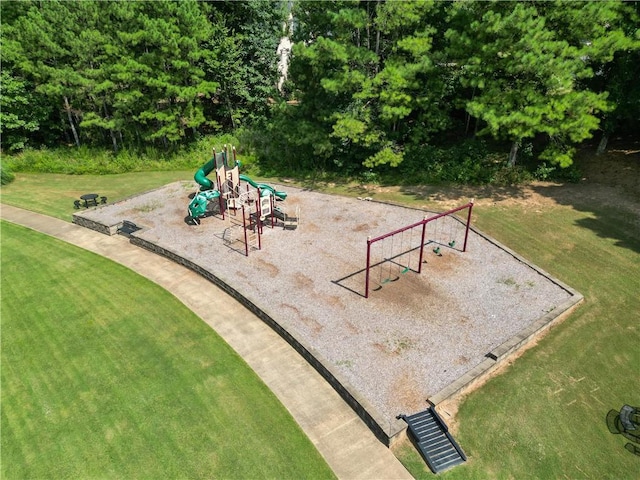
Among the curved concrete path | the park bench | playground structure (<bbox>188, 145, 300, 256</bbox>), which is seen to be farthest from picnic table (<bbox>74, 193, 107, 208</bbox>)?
playground structure (<bbox>188, 145, 300, 256</bbox>)

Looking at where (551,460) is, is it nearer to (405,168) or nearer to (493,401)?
(493,401)

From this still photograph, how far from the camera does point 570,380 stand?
37.7 ft

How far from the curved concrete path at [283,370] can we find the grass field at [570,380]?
37.3 inches

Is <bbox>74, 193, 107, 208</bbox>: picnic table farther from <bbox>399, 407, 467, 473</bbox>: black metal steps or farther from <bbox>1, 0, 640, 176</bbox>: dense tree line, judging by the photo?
<bbox>399, 407, 467, 473</bbox>: black metal steps

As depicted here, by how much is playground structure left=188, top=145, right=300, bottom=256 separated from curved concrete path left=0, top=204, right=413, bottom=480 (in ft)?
11.3

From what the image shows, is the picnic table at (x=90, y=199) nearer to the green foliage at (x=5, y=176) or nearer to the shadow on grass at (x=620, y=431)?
the green foliage at (x=5, y=176)

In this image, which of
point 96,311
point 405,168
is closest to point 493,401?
point 96,311

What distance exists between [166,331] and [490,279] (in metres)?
11.8

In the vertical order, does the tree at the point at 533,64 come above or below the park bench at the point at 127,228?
above

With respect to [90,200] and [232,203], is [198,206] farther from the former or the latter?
[90,200]

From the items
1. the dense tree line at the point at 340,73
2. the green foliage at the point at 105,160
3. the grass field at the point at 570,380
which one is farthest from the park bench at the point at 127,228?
the dense tree line at the point at 340,73

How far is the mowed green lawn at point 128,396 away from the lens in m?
9.48

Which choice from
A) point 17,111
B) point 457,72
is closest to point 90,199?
point 17,111

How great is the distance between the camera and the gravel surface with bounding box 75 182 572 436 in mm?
11977
